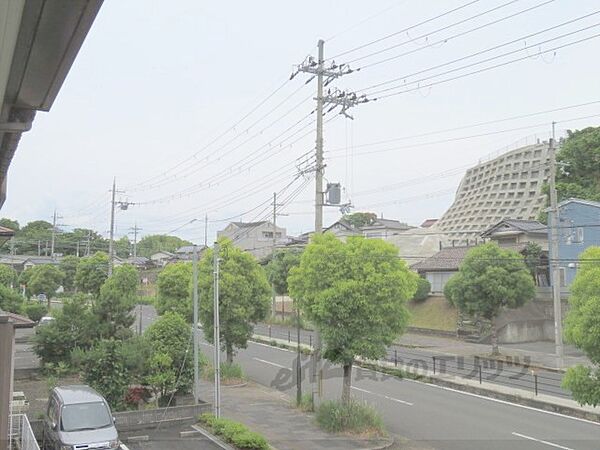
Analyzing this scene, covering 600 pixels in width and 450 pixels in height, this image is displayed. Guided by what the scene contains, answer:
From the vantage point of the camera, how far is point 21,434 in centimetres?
1488

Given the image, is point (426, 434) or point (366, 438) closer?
point (366, 438)

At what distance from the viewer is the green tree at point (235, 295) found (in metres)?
24.3

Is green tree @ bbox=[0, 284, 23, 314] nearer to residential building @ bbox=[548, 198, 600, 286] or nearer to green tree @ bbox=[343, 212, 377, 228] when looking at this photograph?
residential building @ bbox=[548, 198, 600, 286]

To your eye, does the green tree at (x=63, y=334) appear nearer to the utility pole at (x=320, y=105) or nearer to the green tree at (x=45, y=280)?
the utility pole at (x=320, y=105)

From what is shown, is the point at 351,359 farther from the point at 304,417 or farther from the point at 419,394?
the point at 419,394

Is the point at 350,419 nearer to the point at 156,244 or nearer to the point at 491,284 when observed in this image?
the point at 491,284

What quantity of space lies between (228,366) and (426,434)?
10990 mm

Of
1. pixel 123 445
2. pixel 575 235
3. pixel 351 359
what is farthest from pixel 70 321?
pixel 575 235

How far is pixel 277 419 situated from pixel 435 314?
93.2ft

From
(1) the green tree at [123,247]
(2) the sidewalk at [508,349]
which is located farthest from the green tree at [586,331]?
(1) the green tree at [123,247]

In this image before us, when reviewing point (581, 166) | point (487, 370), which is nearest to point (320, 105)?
point (487, 370)

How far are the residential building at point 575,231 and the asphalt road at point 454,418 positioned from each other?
2063 centimetres

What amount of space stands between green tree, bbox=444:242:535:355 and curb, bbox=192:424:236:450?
20410 millimetres

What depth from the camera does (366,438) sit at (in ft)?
53.4
